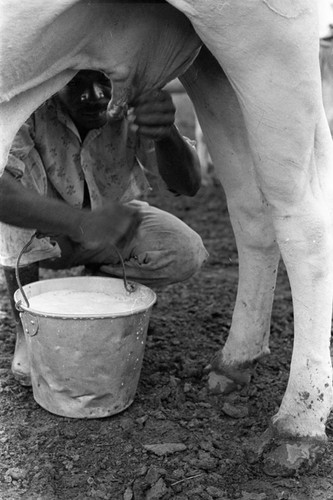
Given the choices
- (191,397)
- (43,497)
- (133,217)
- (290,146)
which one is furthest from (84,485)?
(290,146)

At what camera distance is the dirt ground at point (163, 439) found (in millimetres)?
2000

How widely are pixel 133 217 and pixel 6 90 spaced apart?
0.47m

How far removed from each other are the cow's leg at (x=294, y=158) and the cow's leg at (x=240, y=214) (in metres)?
0.34

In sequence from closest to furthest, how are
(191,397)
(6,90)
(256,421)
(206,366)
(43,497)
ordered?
(6,90)
(43,497)
(256,421)
(191,397)
(206,366)

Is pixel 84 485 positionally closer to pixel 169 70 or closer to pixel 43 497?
pixel 43 497

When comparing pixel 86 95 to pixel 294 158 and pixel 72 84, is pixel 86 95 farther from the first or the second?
pixel 294 158

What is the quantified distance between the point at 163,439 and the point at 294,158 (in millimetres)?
932

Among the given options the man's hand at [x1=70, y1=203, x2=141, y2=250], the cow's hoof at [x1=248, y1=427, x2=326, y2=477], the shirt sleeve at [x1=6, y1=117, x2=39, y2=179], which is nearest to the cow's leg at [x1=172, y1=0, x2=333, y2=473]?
the cow's hoof at [x1=248, y1=427, x2=326, y2=477]

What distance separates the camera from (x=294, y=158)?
1.93 metres

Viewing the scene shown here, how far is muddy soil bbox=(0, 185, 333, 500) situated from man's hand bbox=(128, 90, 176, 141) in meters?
0.89

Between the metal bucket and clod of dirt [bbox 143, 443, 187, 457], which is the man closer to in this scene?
the metal bucket

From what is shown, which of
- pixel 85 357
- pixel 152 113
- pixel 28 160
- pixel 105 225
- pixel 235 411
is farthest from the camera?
pixel 28 160

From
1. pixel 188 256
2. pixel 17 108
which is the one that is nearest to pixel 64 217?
pixel 17 108

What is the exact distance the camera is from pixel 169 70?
207 centimetres
